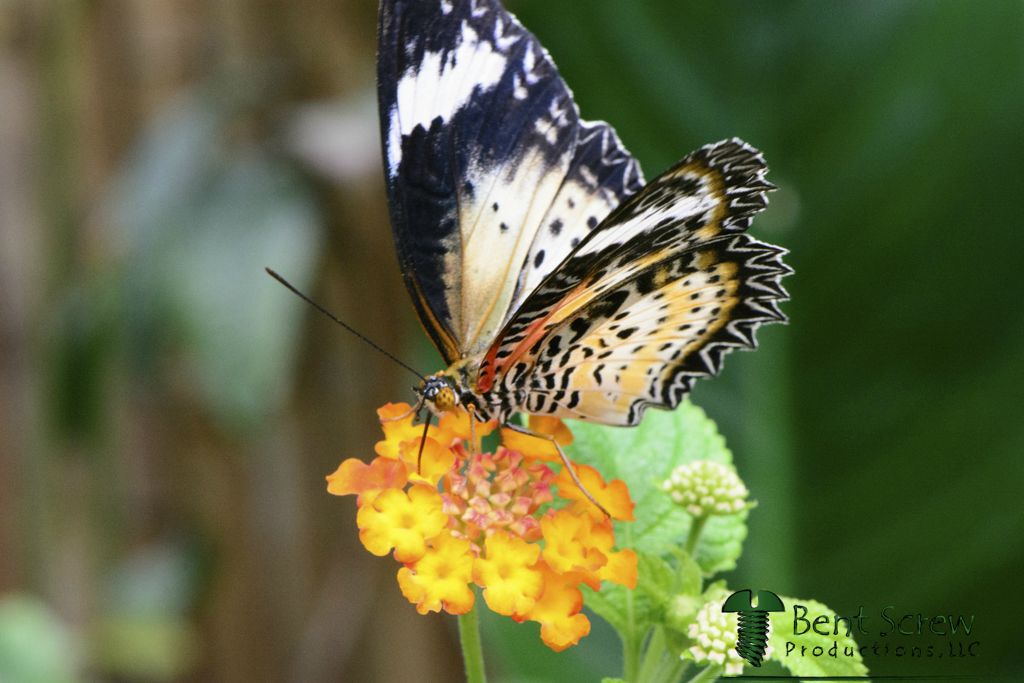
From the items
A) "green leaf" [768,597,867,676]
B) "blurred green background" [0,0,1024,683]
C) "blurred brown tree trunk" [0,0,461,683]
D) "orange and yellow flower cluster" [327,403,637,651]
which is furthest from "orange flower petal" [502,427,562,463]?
"blurred brown tree trunk" [0,0,461,683]

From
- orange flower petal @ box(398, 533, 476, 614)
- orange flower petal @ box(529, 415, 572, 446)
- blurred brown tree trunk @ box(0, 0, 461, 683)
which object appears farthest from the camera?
blurred brown tree trunk @ box(0, 0, 461, 683)

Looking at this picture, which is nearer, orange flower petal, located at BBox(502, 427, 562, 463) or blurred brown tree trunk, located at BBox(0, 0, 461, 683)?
orange flower petal, located at BBox(502, 427, 562, 463)

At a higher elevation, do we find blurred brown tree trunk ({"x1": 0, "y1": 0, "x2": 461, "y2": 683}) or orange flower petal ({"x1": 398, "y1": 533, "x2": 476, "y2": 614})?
blurred brown tree trunk ({"x1": 0, "y1": 0, "x2": 461, "y2": 683})

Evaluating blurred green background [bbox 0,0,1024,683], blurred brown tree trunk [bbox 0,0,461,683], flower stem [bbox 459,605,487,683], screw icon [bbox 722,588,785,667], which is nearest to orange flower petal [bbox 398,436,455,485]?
flower stem [bbox 459,605,487,683]

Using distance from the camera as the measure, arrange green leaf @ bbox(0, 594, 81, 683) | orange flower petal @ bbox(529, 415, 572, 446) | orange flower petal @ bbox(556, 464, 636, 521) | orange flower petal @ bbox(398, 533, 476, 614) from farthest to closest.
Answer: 1. green leaf @ bbox(0, 594, 81, 683)
2. orange flower petal @ bbox(529, 415, 572, 446)
3. orange flower petal @ bbox(556, 464, 636, 521)
4. orange flower petal @ bbox(398, 533, 476, 614)

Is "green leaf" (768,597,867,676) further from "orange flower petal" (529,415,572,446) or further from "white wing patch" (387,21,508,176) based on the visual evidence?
"white wing patch" (387,21,508,176)

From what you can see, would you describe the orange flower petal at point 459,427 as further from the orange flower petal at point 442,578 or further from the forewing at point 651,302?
the orange flower petal at point 442,578

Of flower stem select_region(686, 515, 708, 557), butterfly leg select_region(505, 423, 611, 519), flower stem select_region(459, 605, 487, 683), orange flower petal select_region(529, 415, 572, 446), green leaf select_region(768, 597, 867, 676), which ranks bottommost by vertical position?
green leaf select_region(768, 597, 867, 676)
